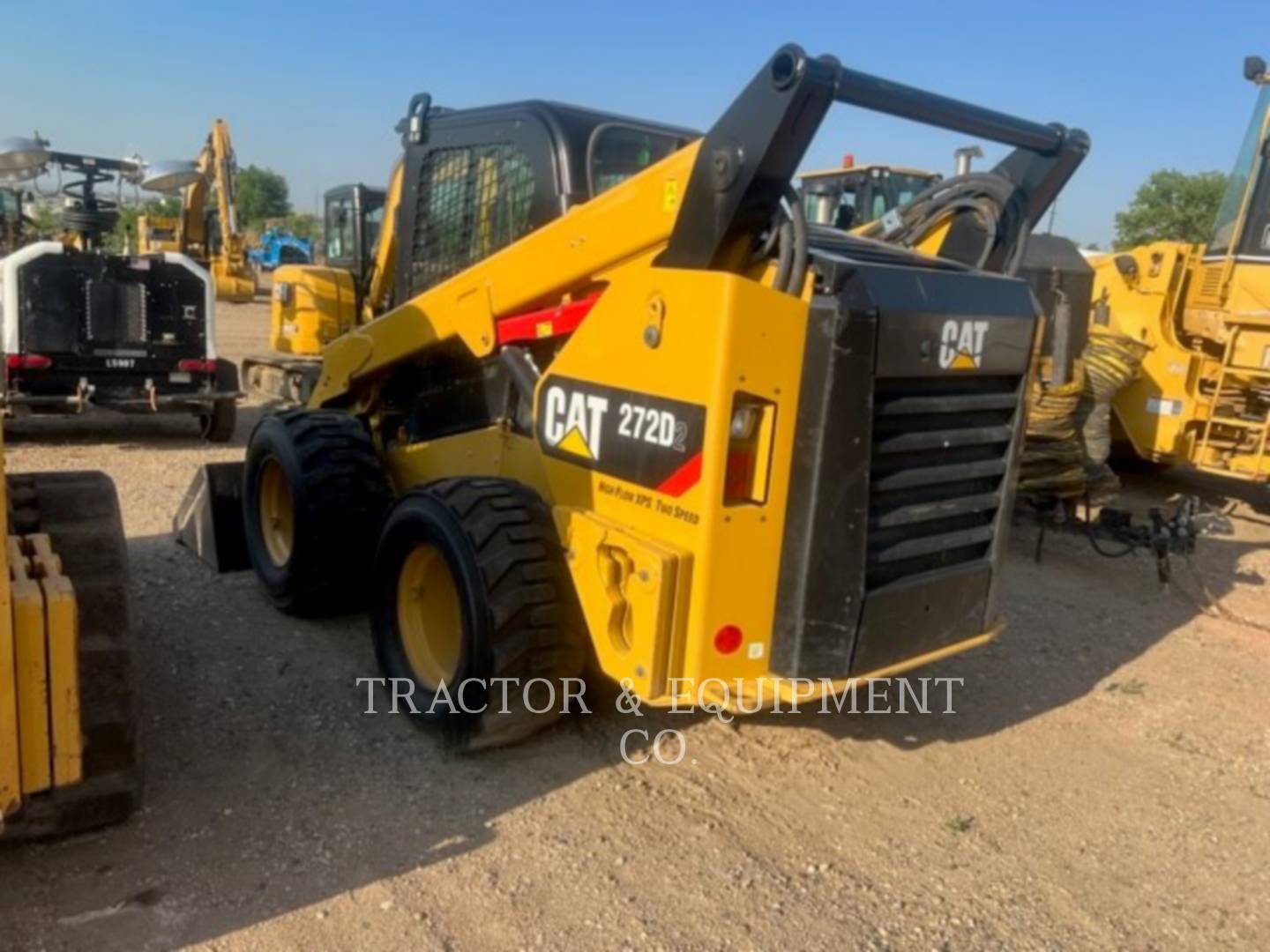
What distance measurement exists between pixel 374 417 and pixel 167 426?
6051 millimetres

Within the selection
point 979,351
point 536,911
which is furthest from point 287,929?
point 979,351

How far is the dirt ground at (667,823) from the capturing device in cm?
289

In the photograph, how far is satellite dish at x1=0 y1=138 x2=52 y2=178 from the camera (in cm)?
873

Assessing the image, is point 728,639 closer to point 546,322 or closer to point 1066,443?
point 546,322

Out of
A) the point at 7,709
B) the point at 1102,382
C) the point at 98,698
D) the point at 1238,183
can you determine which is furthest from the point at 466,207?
the point at 1238,183

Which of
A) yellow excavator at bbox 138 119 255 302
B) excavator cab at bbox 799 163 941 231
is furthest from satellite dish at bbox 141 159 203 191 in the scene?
excavator cab at bbox 799 163 941 231

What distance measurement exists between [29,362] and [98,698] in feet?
21.9

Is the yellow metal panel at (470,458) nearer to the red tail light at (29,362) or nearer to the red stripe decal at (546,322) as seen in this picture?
the red stripe decal at (546,322)

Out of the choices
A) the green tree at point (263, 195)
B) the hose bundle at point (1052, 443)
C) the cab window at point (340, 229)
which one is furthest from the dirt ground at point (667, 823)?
the green tree at point (263, 195)

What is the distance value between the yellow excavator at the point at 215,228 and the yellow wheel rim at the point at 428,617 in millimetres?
13023

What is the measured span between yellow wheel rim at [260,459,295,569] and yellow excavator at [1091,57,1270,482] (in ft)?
20.8

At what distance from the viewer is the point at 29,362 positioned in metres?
8.49

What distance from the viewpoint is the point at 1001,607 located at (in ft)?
19.3

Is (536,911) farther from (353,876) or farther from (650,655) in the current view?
(650,655)
